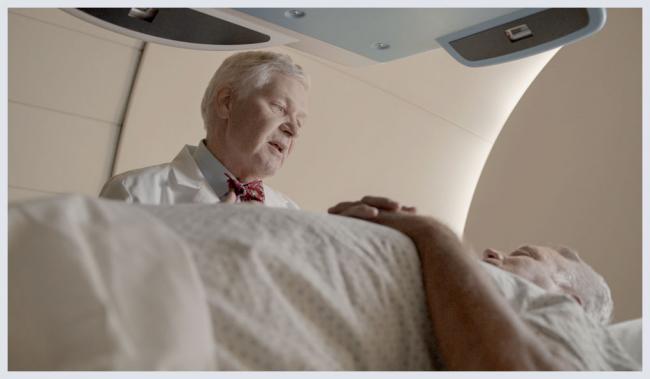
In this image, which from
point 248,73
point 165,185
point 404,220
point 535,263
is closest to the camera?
point 404,220

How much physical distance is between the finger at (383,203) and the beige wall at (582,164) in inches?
138

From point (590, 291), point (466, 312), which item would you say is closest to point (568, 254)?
point (590, 291)

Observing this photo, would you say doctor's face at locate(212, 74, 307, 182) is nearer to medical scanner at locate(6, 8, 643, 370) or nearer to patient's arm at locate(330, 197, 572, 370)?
medical scanner at locate(6, 8, 643, 370)

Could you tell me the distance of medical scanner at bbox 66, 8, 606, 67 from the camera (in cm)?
206

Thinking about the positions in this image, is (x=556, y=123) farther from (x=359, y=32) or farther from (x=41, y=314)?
(x=41, y=314)

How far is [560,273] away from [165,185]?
132 cm

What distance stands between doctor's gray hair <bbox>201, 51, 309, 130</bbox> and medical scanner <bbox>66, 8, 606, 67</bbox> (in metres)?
0.47

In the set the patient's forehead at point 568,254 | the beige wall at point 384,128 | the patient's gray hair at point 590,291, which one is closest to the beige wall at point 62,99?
the beige wall at point 384,128

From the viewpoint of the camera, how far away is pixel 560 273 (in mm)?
1979

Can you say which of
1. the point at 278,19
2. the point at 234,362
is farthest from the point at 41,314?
the point at 278,19

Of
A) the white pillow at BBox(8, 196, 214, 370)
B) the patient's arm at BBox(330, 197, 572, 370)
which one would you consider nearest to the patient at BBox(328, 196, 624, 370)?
the patient's arm at BBox(330, 197, 572, 370)

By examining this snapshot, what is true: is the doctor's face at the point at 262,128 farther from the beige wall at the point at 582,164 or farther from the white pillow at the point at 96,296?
the beige wall at the point at 582,164

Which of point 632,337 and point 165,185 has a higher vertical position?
point 632,337

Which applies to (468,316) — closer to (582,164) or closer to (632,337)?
(632,337)
